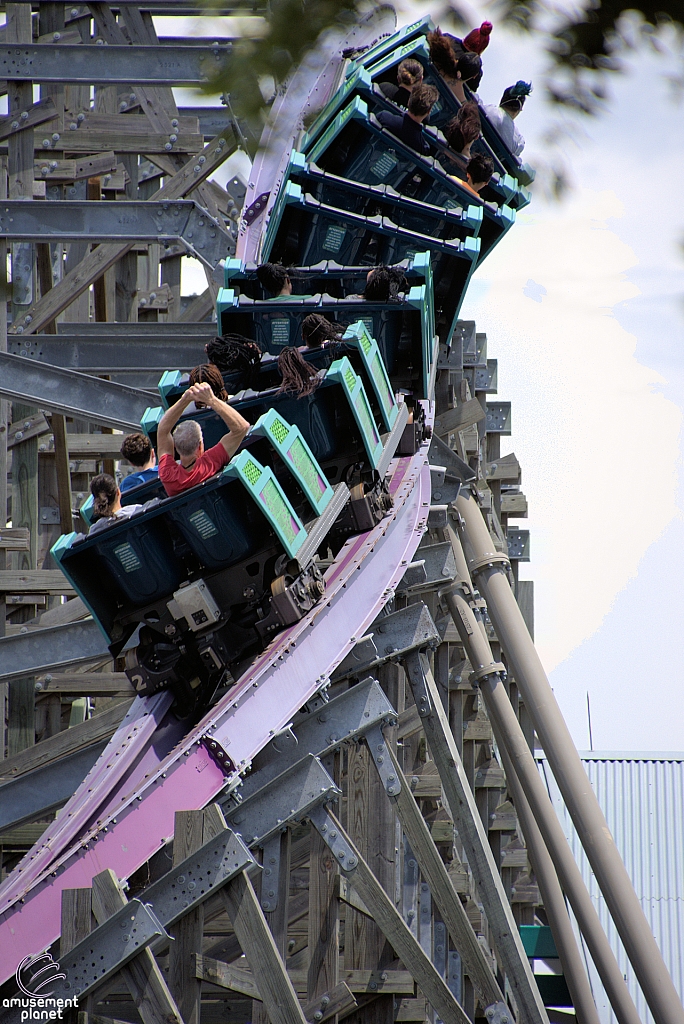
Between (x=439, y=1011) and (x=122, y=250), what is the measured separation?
5.56 meters

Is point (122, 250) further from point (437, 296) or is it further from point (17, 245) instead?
point (437, 296)

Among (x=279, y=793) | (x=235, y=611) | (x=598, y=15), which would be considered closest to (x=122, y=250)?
(x=235, y=611)

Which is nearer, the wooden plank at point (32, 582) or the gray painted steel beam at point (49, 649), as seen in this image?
the gray painted steel beam at point (49, 649)

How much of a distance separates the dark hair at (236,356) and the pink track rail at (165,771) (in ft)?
3.96

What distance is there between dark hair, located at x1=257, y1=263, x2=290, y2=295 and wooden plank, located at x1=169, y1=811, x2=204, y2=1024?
3866 mm

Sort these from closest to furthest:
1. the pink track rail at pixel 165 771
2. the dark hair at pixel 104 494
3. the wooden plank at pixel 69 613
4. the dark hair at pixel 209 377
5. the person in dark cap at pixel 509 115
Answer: the pink track rail at pixel 165 771, the dark hair at pixel 104 494, the dark hair at pixel 209 377, the wooden plank at pixel 69 613, the person in dark cap at pixel 509 115

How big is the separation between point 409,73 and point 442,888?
6167mm

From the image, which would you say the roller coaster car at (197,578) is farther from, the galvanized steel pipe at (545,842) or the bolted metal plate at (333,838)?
the galvanized steel pipe at (545,842)

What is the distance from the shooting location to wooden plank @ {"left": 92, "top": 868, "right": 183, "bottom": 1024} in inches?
157

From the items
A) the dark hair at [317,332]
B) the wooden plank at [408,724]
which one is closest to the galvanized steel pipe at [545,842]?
the wooden plank at [408,724]

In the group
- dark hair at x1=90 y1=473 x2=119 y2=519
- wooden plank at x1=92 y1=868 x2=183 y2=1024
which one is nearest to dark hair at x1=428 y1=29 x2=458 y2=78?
dark hair at x1=90 y1=473 x2=119 y2=519

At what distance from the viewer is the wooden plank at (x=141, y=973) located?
3988mm

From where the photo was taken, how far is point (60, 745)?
24.1 ft

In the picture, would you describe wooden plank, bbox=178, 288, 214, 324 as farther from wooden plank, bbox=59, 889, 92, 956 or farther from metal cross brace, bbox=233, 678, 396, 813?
wooden plank, bbox=59, 889, 92, 956
